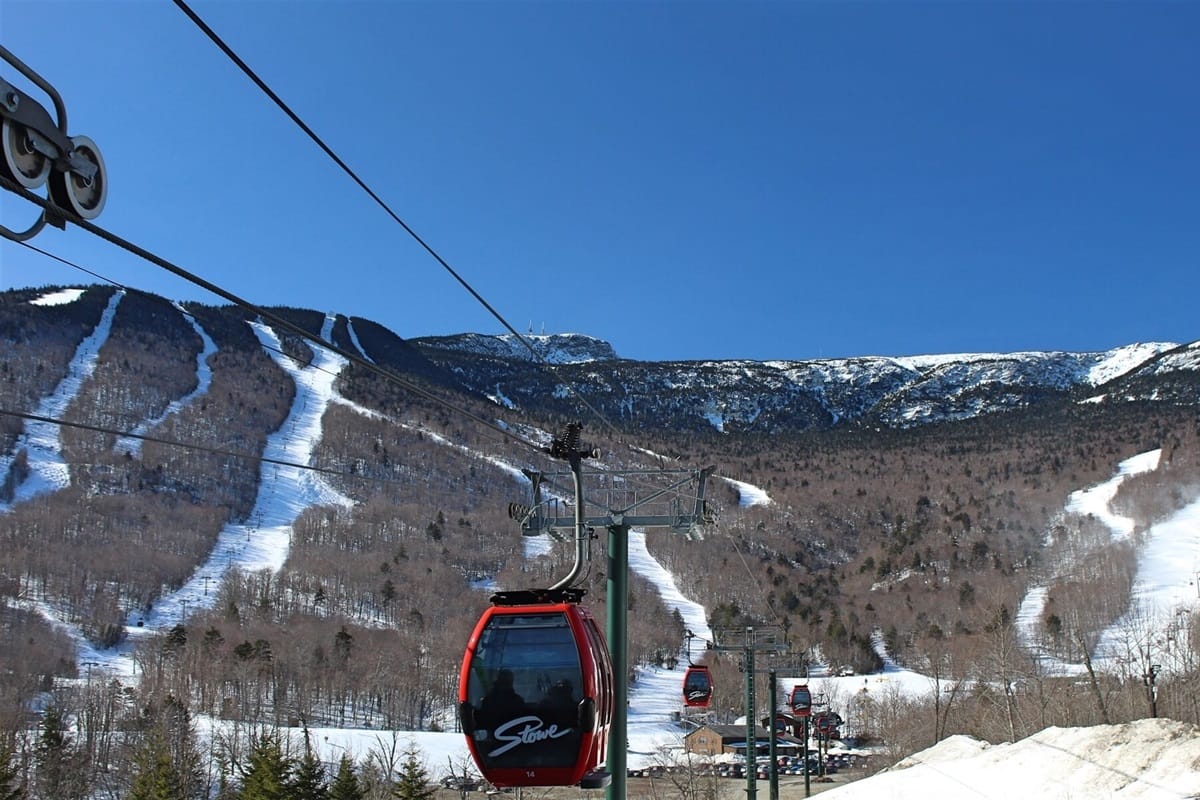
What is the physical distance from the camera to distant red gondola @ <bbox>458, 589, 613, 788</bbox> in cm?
1255

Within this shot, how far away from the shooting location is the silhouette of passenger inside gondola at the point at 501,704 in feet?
41.6

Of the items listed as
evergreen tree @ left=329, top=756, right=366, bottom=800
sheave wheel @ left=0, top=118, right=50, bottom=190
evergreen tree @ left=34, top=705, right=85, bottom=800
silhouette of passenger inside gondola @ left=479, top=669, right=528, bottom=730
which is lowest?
evergreen tree @ left=34, top=705, right=85, bottom=800

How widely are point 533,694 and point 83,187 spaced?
343 inches

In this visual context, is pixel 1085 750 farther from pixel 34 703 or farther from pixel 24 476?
pixel 24 476

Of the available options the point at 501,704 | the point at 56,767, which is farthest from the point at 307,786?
the point at 501,704

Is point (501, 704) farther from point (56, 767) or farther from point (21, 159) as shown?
point (56, 767)

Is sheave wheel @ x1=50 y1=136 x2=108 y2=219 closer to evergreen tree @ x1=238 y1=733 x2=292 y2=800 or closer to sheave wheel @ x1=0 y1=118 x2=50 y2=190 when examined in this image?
sheave wheel @ x1=0 y1=118 x2=50 y2=190

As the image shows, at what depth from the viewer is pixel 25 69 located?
16.6 feet

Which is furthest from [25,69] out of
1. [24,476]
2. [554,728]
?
[24,476]

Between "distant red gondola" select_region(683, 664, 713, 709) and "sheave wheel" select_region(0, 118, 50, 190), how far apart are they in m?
31.4

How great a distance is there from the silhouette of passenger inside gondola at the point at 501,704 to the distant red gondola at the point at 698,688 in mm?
22493

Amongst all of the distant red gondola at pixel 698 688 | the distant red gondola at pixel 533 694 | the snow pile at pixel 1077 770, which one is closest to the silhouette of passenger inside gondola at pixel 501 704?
the distant red gondola at pixel 533 694

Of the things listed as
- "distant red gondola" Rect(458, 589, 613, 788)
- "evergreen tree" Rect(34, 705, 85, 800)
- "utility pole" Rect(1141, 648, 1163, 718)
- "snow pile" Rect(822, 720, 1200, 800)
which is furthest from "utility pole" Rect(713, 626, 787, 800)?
"evergreen tree" Rect(34, 705, 85, 800)

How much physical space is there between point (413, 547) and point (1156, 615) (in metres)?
114
